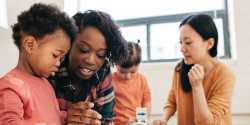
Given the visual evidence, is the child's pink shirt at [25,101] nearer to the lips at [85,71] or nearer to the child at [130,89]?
the lips at [85,71]

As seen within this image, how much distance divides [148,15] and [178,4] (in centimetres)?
35

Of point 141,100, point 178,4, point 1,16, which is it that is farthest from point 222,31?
point 1,16

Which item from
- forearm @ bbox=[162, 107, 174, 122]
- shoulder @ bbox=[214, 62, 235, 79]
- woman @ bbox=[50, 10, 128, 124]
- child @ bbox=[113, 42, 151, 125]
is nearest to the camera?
woman @ bbox=[50, 10, 128, 124]

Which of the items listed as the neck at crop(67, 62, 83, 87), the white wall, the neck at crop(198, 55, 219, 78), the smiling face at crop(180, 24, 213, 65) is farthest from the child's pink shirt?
the white wall

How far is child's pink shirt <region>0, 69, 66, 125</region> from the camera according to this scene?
16.8 inches

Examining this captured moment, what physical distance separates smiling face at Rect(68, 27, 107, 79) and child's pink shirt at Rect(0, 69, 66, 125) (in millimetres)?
198

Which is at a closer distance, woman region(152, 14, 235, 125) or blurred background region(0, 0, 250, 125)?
woman region(152, 14, 235, 125)

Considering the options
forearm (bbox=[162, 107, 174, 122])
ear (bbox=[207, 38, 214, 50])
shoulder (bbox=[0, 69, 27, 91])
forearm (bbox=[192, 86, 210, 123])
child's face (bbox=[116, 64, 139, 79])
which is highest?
ear (bbox=[207, 38, 214, 50])

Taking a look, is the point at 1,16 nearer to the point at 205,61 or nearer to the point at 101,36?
the point at 101,36

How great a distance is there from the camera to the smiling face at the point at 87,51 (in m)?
0.79

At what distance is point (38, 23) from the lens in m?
0.57

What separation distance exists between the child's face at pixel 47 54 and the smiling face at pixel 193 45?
700mm

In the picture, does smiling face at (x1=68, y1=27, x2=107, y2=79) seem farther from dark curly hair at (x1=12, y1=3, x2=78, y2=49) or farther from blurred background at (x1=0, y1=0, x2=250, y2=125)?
blurred background at (x1=0, y1=0, x2=250, y2=125)

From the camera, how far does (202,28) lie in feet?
3.34
